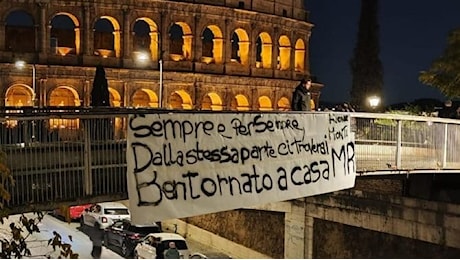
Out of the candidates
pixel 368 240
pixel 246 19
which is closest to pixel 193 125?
pixel 368 240

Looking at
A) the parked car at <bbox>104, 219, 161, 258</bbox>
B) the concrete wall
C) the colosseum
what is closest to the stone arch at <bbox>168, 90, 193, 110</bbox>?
the colosseum

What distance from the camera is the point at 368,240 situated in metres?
23.9

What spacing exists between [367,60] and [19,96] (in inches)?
1138

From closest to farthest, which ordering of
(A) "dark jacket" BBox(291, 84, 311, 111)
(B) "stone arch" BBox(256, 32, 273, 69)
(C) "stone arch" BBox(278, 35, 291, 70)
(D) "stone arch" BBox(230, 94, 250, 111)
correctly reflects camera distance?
(A) "dark jacket" BBox(291, 84, 311, 111)
(D) "stone arch" BBox(230, 94, 250, 111)
(B) "stone arch" BBox(256, 32, 273, 69)
(C) "stone arch" BBox(278, 35, 291, 70)

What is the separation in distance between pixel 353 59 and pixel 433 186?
3821 centimetres

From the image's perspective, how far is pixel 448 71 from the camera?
2867 cm

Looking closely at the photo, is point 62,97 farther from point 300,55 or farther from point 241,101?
point 300,55

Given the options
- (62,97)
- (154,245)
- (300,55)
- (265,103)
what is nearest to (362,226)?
(154,245)

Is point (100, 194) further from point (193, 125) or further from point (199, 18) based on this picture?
point (199, 18)

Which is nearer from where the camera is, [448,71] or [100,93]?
[100,93]

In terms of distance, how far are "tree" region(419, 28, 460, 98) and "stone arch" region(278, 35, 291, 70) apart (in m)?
21.6

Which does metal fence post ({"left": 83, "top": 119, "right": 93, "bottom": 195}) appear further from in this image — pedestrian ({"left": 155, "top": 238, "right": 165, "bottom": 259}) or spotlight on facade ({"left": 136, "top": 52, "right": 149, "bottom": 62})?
spotlight on facade ({"left": 136, "top": 52, "right": 149, "bottom": 62})

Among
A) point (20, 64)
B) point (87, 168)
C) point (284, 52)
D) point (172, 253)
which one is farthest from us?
point (284, 52)

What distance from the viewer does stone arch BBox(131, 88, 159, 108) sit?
4238 centimetres
